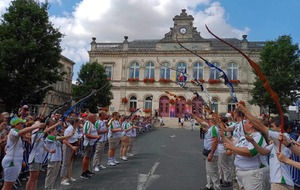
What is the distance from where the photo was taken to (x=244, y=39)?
1690 inches

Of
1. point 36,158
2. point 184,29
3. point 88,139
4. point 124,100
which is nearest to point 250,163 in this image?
point 36,158

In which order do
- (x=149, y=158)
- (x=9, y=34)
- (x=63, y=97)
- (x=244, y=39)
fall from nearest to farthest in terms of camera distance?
1. (x=149, y=158)
2. (x=9, y=34)
3. (x=244, y=39)
4. (x=63, y=97)

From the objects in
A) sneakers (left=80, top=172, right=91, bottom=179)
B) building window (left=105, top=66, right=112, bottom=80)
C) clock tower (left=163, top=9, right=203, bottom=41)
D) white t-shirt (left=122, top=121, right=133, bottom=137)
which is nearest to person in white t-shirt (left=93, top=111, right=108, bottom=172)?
sneakers (left=80, top=172, right=91, bottom=179)

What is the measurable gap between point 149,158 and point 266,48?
78.8 ft

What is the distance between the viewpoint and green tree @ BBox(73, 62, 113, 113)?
127 feet

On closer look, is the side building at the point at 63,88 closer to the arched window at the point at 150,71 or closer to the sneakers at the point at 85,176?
the arched window at the point at 150,71

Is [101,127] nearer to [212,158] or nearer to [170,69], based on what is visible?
[212,158]

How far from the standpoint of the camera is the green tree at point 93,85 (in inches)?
1519

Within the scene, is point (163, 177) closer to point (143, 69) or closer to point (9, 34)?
point (9, 34)

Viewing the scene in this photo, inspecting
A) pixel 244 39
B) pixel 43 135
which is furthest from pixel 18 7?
pixel 244 39

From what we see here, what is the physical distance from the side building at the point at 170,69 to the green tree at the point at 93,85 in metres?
5.38

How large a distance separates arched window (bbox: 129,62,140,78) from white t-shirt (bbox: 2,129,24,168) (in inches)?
1562

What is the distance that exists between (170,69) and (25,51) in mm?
26028

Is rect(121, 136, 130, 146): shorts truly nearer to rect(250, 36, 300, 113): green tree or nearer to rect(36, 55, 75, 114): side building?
rect(250, 36, 300, 113): green tree
